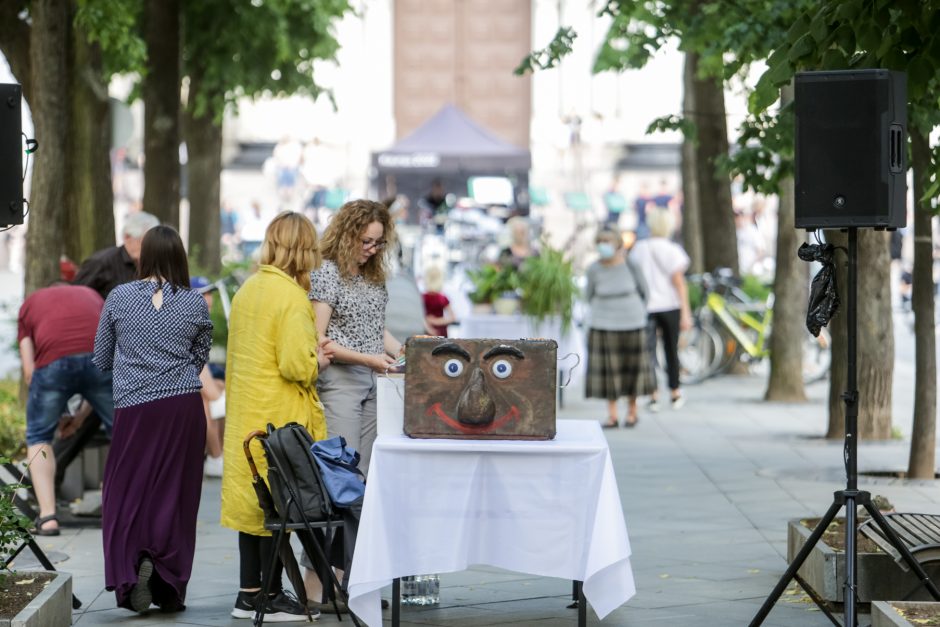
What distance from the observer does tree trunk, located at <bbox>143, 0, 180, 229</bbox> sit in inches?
648

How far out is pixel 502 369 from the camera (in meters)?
6.84

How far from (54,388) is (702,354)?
11.0 meters

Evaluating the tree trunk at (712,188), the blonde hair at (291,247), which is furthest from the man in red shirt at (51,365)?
the tree trunk at (712,188)

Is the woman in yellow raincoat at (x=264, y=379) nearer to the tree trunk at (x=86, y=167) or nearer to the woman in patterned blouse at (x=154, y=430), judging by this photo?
the woman in patterned blouse at (x=154, y=430)

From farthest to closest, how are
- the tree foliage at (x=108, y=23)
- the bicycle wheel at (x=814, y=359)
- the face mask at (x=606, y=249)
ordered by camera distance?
the bicycle wheel at (x=814, y=359) → the face mask at (x=606, y=249) → the tree foliage at (x=108, y=23)

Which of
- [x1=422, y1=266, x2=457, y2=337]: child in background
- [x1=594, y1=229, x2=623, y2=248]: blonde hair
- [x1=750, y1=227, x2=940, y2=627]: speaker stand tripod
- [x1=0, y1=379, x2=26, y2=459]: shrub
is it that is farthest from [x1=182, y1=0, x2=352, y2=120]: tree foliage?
[x1=750, y1=227, x2=940, y2=627]: speaker stand tripod

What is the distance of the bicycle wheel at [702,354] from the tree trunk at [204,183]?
19.4 feet

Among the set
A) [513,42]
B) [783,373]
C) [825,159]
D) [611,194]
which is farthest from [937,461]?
[513,42]

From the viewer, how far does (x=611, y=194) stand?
41.5m

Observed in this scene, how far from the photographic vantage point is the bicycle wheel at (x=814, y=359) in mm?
18781

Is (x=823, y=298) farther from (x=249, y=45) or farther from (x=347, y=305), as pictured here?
(x=249, y=45)

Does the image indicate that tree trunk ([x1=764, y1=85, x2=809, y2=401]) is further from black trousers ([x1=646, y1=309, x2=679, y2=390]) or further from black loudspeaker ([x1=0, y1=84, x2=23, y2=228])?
black loudspeaker ([x1=0, y1=84, x2=23, y2=228])

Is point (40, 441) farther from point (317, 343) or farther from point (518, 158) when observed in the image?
point (518, 158)

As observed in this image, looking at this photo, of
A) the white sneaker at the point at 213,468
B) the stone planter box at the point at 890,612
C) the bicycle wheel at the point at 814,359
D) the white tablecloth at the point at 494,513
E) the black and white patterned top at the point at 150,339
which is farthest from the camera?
the bicycle wheel at the point at 814,359
